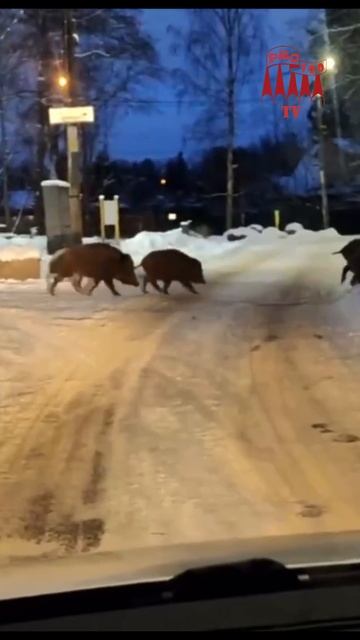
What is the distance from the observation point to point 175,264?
234cm

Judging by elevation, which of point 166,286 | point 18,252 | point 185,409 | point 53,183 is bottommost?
point 185,409

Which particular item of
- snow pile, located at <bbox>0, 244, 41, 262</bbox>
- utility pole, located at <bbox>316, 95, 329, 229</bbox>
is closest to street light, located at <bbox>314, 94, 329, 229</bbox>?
utility pole, located at <bbox>316, 95, 329, 229</bbox>

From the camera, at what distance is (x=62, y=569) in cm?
125

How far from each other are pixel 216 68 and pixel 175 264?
0.48 meters

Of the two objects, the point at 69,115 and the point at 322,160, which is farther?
the point at 322,160

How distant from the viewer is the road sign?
2105 millimetres

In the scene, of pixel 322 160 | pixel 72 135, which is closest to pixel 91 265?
pixel 72 135

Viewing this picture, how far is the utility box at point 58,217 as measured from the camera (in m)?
2.14

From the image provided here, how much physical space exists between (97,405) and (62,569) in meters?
1.02

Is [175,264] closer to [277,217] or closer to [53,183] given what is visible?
[277,217]

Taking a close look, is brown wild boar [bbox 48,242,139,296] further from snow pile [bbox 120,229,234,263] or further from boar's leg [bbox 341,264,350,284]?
boar's leg [bbox 341,264,350,284]

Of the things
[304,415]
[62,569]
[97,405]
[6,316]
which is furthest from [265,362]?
[62,569]

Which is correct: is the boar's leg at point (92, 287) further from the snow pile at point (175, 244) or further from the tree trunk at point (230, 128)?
the tree trunk at point (230, 128)
